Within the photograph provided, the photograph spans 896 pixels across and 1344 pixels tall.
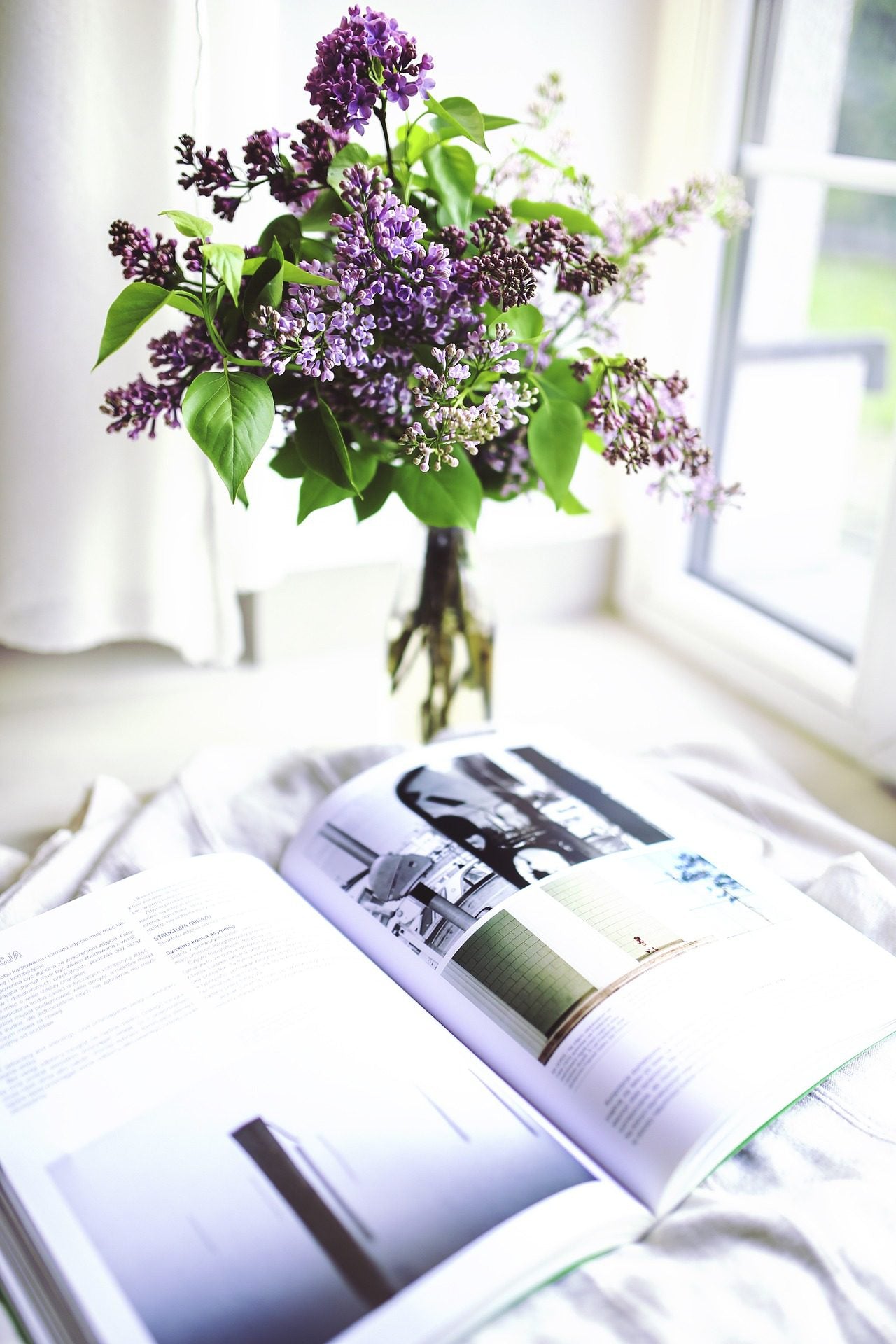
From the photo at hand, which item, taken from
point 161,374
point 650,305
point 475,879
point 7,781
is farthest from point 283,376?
point 650,305

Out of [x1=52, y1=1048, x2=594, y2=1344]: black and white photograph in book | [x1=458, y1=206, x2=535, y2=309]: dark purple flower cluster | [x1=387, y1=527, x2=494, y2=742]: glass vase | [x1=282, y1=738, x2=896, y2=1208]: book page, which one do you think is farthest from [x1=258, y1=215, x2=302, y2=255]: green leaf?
[x1=52, y1=1048, x2=594, y2=1344]: black and white photograph in book

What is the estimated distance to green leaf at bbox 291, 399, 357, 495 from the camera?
2.21 feet

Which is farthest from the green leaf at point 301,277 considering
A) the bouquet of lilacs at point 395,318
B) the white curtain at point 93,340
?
the white curtain at point 93,340

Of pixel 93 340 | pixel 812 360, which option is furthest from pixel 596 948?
pixel 812 360

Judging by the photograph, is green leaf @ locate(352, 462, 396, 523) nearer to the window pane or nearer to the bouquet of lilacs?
the bouquet of lilacs

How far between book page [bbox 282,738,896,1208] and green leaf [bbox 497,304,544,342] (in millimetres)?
270

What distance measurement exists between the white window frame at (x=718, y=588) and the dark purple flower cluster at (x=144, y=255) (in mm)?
576

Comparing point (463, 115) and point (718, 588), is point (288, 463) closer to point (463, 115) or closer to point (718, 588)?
Answer: point (463, 115)

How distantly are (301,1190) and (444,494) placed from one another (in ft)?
1.29

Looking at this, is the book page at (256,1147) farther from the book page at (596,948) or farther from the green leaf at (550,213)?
the green leaf at (550,213)

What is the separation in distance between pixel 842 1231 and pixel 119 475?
2.42 feet

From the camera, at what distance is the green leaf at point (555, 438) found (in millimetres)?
705

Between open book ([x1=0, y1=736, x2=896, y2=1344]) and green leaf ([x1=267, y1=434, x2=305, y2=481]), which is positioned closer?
open book ([x1=0, y1=736, x2=896, y2=1344])

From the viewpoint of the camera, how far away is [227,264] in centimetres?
59
